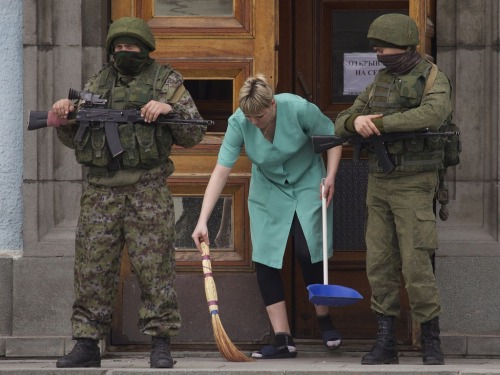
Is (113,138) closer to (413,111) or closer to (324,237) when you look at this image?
(324,237)

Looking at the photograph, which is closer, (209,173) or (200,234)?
(200,234)

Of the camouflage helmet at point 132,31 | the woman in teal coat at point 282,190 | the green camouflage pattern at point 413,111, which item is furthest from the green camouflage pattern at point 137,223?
the green camouflage pattern at point 413,111

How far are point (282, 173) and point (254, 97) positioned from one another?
606mm

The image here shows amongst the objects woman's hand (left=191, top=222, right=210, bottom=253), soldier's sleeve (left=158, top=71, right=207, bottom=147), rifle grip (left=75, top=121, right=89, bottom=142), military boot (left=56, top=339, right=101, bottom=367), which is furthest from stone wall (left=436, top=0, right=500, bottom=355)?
rifle grip (left=75, top=121, right=89, bottom=142)

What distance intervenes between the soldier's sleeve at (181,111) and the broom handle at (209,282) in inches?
25.5

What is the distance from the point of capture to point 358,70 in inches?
417

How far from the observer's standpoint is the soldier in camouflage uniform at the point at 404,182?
8.68 m

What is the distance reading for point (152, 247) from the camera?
8508 millimetres

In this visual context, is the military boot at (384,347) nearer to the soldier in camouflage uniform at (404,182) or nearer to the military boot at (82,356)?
the soldier in camouflage uniform at (404,182)

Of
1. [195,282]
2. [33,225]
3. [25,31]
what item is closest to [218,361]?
[195,282]

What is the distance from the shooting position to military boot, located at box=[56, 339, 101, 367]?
28.0 ft

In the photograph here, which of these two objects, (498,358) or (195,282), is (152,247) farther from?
(498,358)

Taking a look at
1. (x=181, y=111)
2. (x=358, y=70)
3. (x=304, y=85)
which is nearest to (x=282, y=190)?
(x=181, y=111)

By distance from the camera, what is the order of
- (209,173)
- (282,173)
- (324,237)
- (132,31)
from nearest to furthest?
(132,31)
(324,237)
(282,173)
(209,173)
